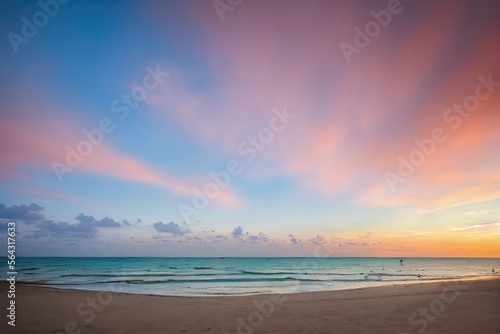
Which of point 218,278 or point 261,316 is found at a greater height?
point 261,316

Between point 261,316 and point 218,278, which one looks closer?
point 261,316

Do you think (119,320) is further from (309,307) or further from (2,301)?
(2,301)

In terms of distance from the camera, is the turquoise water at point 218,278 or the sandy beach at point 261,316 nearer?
the sandy beach at point 261,316

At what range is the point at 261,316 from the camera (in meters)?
13.2

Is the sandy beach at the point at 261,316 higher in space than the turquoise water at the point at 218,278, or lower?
higher

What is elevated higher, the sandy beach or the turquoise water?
the sandy beach

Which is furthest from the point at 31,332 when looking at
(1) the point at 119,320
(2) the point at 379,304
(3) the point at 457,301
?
(3) the point at 457,301

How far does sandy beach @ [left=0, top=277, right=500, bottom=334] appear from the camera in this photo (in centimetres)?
1066

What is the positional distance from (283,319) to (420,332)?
4946 mm

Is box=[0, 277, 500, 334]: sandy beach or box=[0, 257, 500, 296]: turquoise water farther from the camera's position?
box=[0, 257, 500, 296]: turquoise water

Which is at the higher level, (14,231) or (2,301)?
(14,231)

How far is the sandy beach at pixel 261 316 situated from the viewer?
35.0ft

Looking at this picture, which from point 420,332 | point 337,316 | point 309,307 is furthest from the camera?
point 309,307

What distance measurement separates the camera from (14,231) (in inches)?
420
